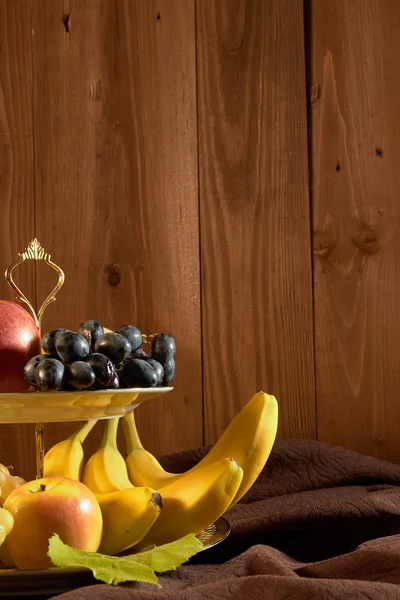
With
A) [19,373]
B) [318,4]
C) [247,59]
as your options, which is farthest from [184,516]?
[318,4]

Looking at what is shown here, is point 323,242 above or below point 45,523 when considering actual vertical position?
above

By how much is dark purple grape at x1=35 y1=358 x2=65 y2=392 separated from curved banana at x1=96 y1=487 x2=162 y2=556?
132mm

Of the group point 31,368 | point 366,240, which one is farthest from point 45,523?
point 366,240

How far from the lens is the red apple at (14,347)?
87 cm

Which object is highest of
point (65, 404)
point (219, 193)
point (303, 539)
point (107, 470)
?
point (219, 193)

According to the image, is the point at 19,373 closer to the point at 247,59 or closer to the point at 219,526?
the point at 219,526

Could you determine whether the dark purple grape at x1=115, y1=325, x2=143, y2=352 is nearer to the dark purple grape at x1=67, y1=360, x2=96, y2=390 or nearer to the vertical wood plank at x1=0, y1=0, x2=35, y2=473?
the dark purple grape at x1=67, y1=360, x2=96, y2=390

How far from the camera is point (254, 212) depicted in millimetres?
1595

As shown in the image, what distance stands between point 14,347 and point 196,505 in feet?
0.84

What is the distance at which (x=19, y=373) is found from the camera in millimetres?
879

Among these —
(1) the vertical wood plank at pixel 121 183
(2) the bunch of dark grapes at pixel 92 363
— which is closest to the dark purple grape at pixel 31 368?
(2) the bunch of dark grapes at pixel 92 363

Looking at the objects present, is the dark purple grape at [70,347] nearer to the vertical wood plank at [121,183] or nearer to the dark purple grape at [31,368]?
the dark purple grape at [31,368]

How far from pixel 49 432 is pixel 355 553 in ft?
2.83

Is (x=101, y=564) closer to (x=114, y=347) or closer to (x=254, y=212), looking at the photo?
(x=114, y=347)
